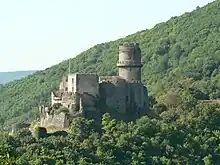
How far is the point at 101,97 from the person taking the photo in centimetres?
5962

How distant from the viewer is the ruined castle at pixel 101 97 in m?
58.4

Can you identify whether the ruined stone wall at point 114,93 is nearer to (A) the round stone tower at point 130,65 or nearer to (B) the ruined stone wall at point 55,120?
(A) the round stone tower at point 130,65

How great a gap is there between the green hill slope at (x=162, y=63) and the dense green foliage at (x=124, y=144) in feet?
87.0

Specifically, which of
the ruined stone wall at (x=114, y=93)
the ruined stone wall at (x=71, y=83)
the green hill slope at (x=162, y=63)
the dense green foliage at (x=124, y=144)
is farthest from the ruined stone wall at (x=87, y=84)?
the green hill slope at (x=162, y=63)

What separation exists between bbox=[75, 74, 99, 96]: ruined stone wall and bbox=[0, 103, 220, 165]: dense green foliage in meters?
1.90

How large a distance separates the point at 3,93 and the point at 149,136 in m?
62.6

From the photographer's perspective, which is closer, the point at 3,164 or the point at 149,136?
the point at 3,164

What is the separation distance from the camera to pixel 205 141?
64125 millimetres

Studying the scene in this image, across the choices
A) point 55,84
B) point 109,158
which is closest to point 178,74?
point 55,84

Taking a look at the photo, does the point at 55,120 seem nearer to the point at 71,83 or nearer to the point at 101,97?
the point at 71,83

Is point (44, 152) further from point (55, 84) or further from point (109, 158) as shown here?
point (55, 84)

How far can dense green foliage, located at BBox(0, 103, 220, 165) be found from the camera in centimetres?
5512

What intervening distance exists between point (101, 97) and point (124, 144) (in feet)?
11.4

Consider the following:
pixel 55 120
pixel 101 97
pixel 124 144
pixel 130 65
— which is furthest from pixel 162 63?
pixel 55 120
